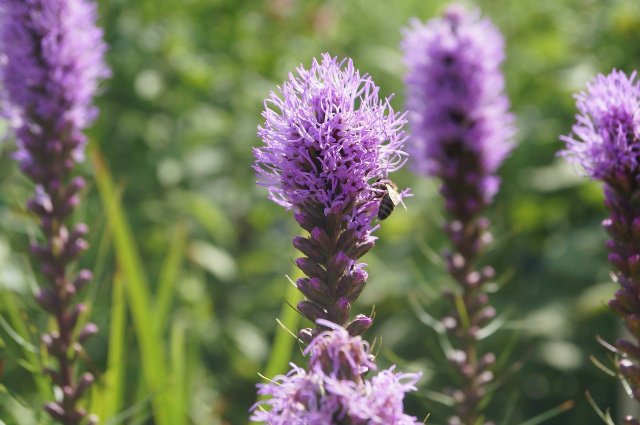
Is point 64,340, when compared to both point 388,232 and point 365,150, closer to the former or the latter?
point 365,150

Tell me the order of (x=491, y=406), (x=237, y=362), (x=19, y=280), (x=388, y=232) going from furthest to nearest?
(x=388, y=232)
(x=237, y=362)
(x=491, y=406)
(x=19, y=280)

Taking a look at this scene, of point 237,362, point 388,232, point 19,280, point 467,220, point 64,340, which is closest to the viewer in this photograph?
point 64,340

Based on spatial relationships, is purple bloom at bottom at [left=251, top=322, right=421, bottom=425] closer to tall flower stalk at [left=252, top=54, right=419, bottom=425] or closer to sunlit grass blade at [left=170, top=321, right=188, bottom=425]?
tall flower stalk at [left=252, top=54, right=419, bottom=425]

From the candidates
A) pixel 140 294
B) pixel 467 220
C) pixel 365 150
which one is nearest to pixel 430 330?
pixel 467 220

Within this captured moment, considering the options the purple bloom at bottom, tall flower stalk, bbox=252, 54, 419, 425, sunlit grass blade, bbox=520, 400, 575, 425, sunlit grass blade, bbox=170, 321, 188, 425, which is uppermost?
sunlit grass blade, bbox=170, 321, 188, 425

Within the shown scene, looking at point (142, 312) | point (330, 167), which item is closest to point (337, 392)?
point (330, 167)

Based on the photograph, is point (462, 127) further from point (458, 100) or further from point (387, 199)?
point (387, 199)

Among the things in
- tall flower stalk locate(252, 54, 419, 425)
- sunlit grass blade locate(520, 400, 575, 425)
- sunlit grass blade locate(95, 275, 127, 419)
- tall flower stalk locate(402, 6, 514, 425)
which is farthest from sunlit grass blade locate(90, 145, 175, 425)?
tall flower stalk locate(252, 54, 419, 425)
